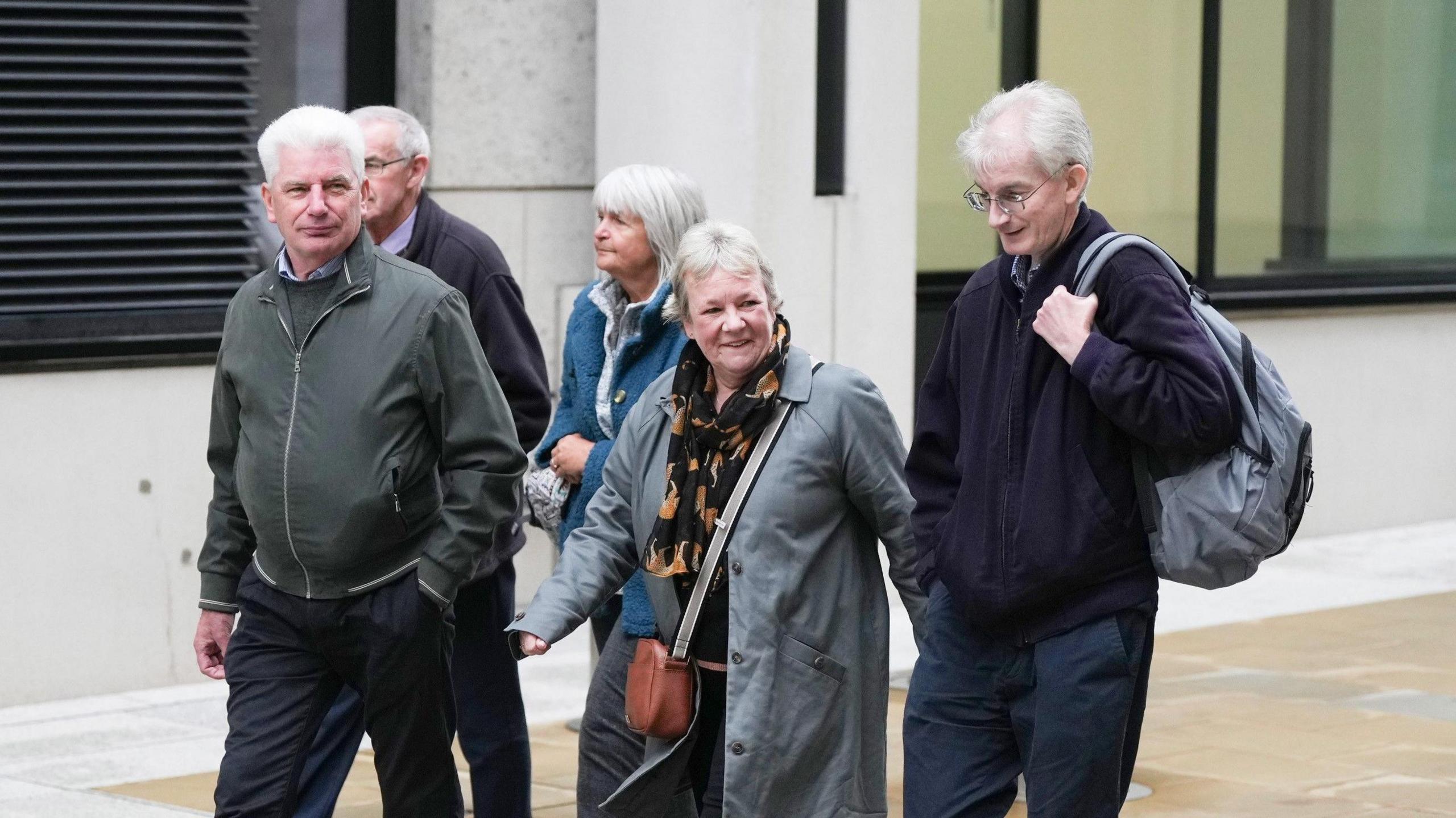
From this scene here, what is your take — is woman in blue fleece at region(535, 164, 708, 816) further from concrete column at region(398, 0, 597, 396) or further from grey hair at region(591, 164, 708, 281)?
concrete column at region(398, 0, 597, 396)

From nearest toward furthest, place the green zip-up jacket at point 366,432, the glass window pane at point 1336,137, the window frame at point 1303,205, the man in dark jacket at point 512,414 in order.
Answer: the green zip-up jacket at point 366,432
the man in dark jacket at point 512,414
the window frame at point 1303,205
the glass window pane at point 1336,137

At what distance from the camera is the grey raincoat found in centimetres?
420

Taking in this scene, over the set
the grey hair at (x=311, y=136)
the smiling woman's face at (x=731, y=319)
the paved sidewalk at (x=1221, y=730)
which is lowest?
the paved sidewalk at (x=1221, y=730)

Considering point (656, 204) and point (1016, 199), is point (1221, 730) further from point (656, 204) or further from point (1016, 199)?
point (1016, 199)

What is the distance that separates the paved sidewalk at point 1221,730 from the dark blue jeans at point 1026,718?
209 centimetres

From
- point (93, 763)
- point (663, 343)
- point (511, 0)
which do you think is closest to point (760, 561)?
point (663, 343)

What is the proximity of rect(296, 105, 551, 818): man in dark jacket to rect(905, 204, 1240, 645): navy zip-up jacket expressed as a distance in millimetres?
1550

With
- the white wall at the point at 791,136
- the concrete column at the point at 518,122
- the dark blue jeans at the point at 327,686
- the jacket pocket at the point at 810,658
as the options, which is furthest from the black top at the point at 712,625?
the concrete column at the point at 518,122

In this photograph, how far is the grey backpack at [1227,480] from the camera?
376cm

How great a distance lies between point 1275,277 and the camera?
11734mm

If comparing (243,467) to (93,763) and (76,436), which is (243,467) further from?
(76,436)

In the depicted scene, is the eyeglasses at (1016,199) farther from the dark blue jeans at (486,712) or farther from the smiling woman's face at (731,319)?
the dark blue jeans at (486,712)

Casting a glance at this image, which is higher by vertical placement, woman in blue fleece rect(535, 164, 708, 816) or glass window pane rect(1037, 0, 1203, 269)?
glass window pane rect(1037, 0, 1203, 269)

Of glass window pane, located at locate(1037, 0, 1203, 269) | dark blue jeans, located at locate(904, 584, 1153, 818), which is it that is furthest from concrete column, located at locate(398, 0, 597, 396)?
dark blue jeans, located at locate(904, 584, 1153, 818)
